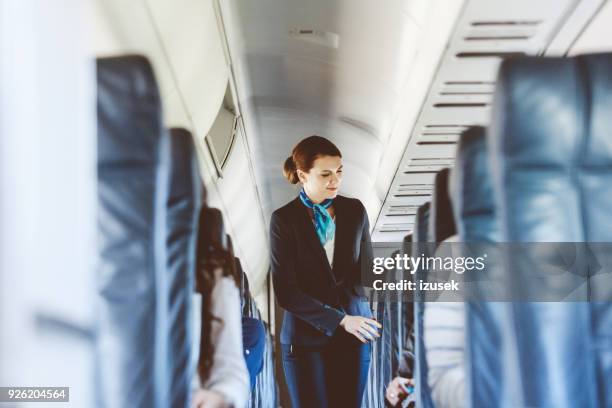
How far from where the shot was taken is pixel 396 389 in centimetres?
225

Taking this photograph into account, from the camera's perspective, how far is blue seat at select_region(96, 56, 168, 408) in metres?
2.07

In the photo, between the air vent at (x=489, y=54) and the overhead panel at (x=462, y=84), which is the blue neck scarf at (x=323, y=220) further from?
the air vent at (x=489, y=54)

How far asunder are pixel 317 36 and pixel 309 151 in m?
0.37

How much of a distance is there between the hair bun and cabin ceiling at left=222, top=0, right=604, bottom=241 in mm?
25

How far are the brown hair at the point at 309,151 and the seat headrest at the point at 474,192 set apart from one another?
396 millimetres

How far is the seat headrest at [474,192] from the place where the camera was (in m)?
2.14

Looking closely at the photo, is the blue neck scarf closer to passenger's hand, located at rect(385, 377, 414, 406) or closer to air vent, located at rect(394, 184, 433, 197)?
air vent, located at rect(394, 184, 433, 197)

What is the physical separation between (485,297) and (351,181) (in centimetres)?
55

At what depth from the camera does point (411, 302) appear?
224 centimetres

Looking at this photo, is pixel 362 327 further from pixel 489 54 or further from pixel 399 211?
pixel 489 54

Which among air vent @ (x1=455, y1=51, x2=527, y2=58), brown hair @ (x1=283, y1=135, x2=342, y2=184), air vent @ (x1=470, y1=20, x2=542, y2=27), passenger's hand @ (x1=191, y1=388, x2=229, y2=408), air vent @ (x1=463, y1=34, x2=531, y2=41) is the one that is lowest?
passenger's hand @ (x1=191, y1=388, x2=229, y2=408)

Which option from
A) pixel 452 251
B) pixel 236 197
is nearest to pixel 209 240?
pixel 236 197

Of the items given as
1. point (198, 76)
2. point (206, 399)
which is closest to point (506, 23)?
point (198, 76)

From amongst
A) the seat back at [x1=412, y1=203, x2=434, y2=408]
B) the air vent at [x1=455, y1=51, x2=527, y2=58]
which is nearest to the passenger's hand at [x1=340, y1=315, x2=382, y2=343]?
the seat back at [x1=412, y1=203, x2=434, y2=408]
